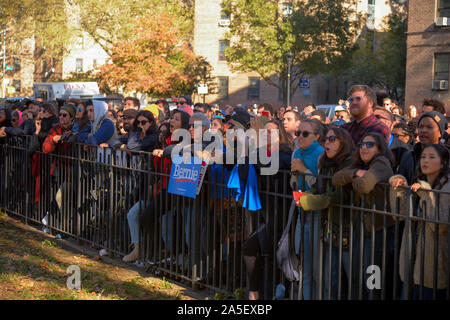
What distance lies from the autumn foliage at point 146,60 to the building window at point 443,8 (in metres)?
18.1

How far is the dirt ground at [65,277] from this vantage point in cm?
741

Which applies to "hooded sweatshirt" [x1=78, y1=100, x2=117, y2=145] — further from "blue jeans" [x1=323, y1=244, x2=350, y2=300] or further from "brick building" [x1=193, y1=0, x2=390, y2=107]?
"brick building" [x1=193, y1=0, x2=390, y2=107]

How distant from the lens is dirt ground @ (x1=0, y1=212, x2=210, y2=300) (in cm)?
741

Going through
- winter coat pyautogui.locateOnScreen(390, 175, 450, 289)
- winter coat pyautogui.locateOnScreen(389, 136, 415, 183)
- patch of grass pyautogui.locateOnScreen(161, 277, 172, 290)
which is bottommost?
patch of grass pyautogui.locateOnScreen(161, 277, 172, 290)

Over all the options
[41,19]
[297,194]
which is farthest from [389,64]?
[297,194]

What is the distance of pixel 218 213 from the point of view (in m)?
7.46

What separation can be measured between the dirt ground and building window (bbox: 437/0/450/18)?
25.7m

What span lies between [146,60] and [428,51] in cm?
1809

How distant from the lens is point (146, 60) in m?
43.8

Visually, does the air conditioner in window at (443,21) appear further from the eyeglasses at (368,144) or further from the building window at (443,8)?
the eyeglasses at (368,144)

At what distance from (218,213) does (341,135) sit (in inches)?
79.4

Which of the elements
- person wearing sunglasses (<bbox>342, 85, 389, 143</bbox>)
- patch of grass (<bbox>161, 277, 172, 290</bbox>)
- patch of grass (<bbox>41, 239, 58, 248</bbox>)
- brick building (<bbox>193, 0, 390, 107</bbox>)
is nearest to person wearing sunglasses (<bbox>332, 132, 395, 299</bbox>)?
person wearing sunglasses (<bbox>342, 85, 389, 143</bbox>)
